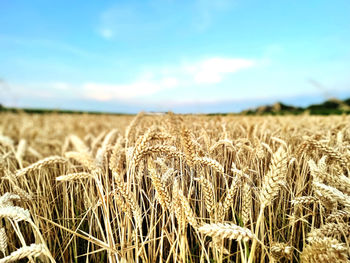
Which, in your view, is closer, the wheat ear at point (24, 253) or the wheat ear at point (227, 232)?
the wheat ear at point (227, 232)

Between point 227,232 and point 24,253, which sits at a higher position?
point 227,232

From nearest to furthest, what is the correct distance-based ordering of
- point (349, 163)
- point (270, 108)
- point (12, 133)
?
point (349, 163)
point (12, 133)
point (270, 108)

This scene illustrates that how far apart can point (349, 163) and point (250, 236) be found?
99 centimetres

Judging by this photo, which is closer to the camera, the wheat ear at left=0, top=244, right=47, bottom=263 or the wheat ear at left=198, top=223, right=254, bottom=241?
the wheat ear at left=198, top=223, right=254, bottom=241

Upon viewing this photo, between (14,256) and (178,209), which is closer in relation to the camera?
(14,256)

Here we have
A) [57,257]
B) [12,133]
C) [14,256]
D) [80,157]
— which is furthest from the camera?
[12,133]

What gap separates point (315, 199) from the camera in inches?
45.1

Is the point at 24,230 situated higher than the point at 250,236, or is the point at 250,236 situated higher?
the point at 250,236

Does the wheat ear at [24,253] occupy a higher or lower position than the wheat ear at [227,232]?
lower

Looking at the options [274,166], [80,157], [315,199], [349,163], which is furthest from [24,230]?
[349,163]

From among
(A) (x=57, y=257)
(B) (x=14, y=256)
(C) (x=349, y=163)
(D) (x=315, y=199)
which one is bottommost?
(A) (x=57, y=257)

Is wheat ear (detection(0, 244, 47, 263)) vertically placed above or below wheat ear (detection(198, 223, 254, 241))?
below

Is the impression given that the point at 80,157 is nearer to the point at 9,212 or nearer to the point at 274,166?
the point at 9,212

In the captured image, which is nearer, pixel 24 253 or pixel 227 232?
pixel 227 232
